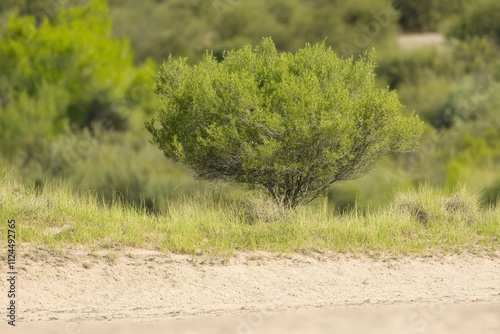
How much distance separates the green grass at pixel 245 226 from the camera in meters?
11.3

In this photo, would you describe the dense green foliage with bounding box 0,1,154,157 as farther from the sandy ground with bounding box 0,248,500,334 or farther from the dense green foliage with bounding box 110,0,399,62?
the sandy ground with bounding box 0,248,500,334

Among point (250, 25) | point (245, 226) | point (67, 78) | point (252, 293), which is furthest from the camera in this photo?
point (250, 25)

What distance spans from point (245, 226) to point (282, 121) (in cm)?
159

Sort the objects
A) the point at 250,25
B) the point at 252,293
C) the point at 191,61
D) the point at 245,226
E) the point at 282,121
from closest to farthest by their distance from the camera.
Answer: the point at 252,293 < the point at 245,226 < the point at 282,121 < the point at 191,61 < the point at 250,25

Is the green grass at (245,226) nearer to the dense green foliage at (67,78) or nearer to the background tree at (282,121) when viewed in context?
the background tree at (282,121)

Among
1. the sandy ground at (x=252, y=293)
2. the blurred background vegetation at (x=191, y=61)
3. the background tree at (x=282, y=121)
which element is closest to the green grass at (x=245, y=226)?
the sandy ground at (x=252, y=293)

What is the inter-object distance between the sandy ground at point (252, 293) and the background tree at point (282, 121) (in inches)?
82.3

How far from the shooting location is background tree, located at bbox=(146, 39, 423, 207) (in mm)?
12742

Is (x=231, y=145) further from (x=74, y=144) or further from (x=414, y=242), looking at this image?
(x=74, y=144)

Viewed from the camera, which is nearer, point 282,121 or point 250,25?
point 282,121

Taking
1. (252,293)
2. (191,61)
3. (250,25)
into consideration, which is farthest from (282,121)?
(250,25)

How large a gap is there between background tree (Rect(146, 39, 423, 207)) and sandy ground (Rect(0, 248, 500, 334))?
6.86 feet

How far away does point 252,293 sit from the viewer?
33.5 feet

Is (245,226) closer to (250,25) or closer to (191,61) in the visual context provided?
(191,61)
